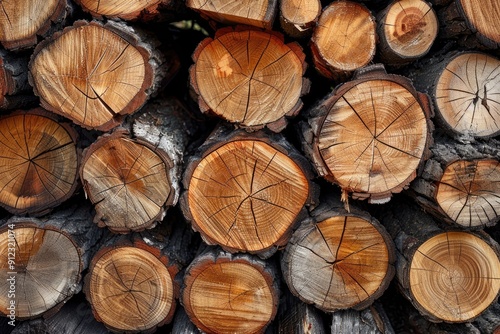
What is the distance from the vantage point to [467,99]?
84.7 inches

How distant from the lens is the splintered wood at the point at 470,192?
2.01 meters

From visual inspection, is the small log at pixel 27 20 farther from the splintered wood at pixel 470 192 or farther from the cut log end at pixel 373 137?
the splintered wood at pixel 470 192

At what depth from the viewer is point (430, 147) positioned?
2.12m

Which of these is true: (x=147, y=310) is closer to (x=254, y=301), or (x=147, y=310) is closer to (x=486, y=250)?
(x=254, y=301)

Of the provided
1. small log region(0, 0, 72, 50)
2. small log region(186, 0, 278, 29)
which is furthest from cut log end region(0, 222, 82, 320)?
small log region(186, 0, 278, 29)

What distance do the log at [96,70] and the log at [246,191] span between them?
1.39ft

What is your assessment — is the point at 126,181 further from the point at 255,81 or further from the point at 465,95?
the point at 465,95

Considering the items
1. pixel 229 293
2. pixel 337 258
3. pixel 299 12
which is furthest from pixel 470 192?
pixel 229 293

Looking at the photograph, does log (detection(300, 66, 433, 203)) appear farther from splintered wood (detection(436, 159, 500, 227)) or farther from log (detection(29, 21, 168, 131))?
log (detection(29, 21, 168, 131))

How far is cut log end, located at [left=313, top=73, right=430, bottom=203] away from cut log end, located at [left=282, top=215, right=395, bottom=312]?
0.72 ft

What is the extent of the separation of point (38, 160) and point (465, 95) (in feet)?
6.93

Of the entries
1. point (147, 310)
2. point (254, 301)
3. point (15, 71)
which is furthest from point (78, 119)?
point (254, 301)

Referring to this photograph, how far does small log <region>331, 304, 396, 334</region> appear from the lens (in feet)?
7.41

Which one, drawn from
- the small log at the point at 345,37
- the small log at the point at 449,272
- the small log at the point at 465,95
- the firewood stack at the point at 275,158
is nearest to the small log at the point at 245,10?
the firewood stack at the point at 275,158
